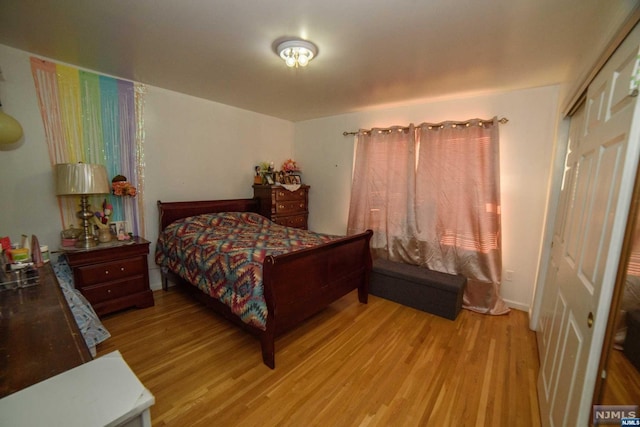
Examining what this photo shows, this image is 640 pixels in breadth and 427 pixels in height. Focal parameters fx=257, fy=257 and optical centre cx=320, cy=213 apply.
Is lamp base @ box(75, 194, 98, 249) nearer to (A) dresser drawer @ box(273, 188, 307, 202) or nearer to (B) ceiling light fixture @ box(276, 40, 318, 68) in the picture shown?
(A) dresser drawer @ box(273, 188, 307, 202)

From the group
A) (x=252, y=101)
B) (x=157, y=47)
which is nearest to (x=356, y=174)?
(x=252, y=101)

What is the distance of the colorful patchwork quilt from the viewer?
1937 mm

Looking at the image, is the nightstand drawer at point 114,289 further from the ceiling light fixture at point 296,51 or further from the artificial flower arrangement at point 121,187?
the ceiling light fixture at point 296,51

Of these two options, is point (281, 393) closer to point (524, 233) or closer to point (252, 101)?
point (524, 233)

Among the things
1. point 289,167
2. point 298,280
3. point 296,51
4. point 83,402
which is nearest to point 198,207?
point 289,167

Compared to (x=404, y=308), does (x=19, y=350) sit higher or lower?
higher

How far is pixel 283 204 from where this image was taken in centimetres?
398

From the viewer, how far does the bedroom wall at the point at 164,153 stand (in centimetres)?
220

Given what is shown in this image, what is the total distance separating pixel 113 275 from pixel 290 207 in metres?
2.34

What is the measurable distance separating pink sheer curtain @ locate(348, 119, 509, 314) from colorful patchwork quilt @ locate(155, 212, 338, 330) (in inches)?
43.8

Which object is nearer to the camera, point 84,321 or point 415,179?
point 84,321

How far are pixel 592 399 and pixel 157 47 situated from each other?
324 centimetres

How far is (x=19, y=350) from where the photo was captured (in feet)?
2.90

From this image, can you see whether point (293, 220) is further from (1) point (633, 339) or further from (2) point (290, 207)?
(1) point (633, 339)
